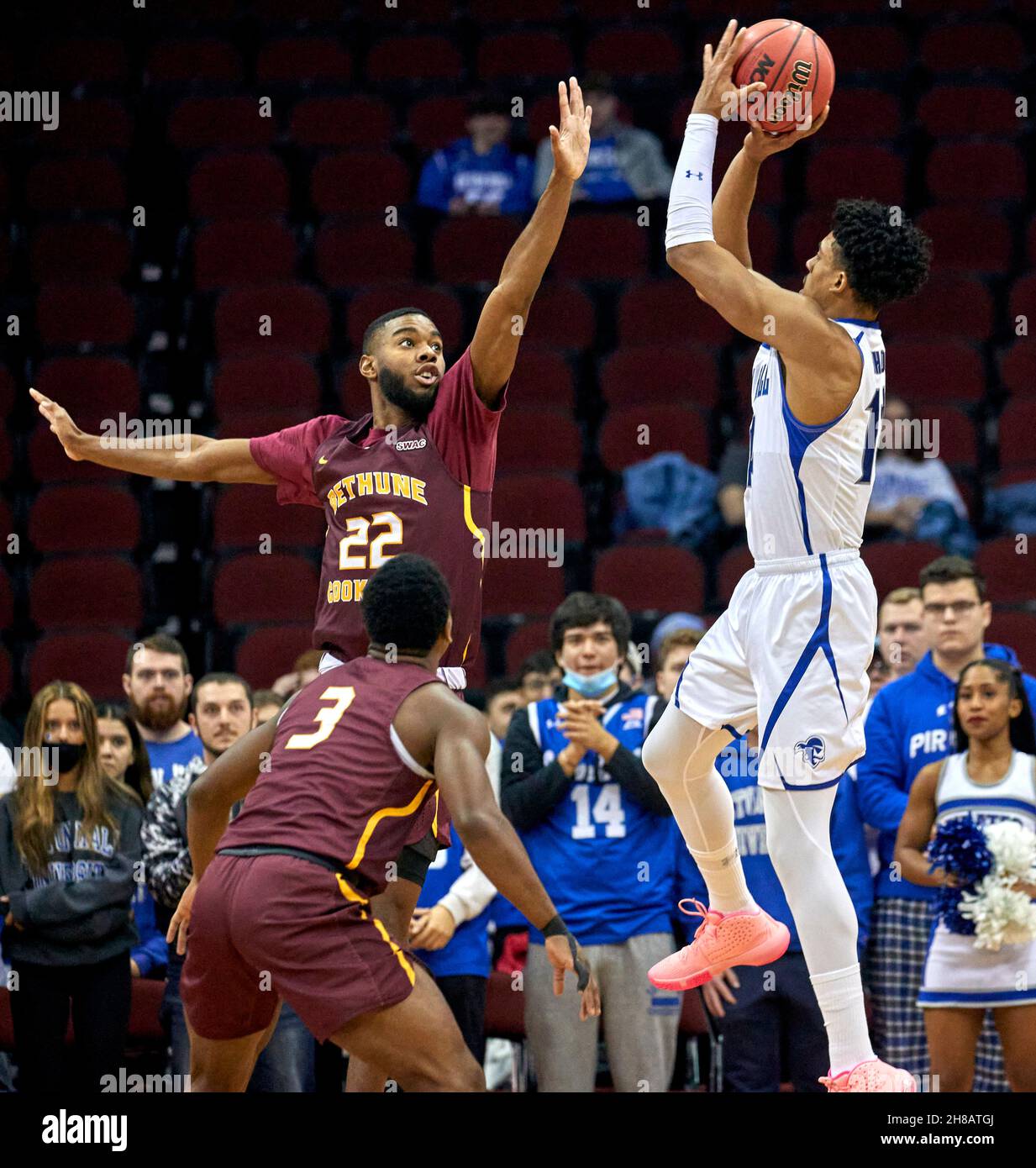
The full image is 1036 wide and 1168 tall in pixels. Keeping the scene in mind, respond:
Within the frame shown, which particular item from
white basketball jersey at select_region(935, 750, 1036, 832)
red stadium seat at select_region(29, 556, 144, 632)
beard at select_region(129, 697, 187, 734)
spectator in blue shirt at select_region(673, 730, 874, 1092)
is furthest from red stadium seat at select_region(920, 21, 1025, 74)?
beard at select_region(129, 697, 187, 734)

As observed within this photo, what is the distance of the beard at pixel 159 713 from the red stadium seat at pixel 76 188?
208 inches

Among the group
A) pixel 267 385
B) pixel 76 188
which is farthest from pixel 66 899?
pixel 76 188

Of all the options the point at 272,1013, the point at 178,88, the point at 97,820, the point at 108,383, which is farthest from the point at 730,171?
the point at 178,88

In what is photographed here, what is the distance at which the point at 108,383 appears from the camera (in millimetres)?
10781

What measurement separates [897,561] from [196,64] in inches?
262

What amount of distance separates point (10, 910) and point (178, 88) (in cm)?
770

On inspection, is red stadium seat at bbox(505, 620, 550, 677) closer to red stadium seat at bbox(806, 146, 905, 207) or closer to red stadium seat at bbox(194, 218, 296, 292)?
red stadium seat at bbox(194, 218, 296, 292)

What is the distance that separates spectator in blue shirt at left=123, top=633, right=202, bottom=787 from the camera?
7855mm

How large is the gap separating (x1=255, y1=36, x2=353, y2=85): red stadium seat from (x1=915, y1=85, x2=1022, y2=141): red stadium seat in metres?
4.19

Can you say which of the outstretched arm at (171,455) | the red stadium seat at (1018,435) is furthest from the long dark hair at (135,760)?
the red stadium seat at (1018,435)

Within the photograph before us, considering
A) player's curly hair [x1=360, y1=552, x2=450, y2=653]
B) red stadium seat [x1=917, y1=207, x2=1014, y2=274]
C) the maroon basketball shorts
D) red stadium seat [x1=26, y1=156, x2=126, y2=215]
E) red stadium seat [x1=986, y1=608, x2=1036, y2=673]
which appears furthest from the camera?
red stadium seat [x1=26, y1=156, x2=126, y2=215]

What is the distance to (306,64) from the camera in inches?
507

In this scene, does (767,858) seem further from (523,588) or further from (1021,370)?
(1021,370)

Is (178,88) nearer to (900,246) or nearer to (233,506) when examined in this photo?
(233,506)
